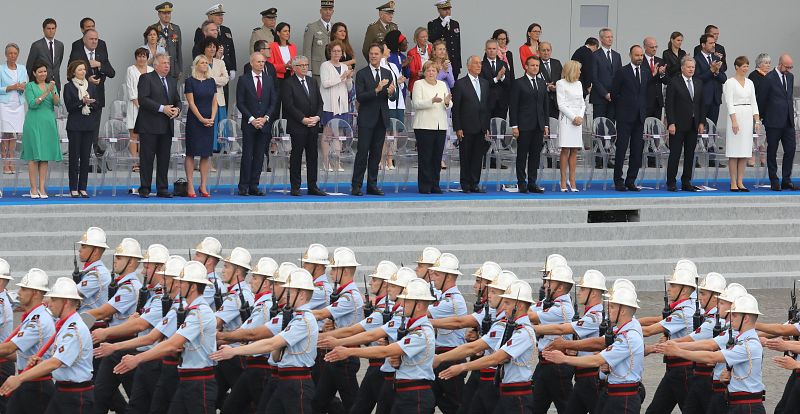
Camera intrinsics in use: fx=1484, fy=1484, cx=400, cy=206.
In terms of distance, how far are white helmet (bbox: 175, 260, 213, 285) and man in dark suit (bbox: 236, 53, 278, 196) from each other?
750cm

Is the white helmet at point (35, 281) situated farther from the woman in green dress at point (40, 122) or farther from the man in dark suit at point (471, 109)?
the man in dark suit at point (471, 109)

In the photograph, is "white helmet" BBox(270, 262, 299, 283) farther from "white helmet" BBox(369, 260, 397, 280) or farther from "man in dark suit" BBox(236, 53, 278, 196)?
"man in dark suit" BBox(236, 53, 278, 196)

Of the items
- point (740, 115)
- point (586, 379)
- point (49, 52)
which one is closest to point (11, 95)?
point (49, 52)

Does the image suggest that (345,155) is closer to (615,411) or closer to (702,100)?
(702,100)

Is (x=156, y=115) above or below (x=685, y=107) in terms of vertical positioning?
below

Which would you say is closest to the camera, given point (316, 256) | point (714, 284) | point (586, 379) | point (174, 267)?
point (586, 379)

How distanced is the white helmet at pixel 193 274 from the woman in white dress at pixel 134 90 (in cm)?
801

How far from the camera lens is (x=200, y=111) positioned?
19.2m

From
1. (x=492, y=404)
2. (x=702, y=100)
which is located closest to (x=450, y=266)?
(x=492, y=404)

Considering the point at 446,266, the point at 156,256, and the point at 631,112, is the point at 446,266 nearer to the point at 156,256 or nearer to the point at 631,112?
the point at 156,256

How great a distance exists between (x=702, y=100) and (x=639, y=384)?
33.9 feet

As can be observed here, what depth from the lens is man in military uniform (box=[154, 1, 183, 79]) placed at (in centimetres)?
2112

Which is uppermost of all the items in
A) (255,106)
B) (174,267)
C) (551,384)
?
(255,106)

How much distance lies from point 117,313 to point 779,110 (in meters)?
11.9
